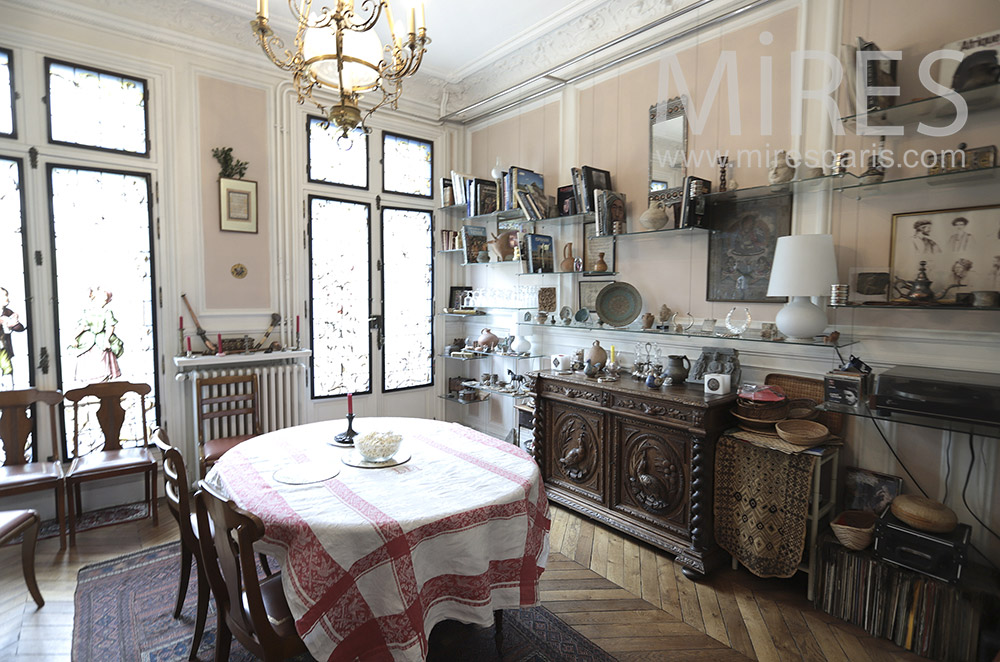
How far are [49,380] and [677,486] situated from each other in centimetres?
403

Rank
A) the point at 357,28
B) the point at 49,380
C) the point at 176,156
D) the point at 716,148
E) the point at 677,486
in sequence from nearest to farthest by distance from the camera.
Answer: the point at 357,28
the point at 677,486
the point at 716,148
the point at 49,380
the point at 176,156

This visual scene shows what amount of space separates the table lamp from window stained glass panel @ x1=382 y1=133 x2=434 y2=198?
3387 mm

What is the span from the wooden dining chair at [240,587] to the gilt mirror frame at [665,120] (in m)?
2.90

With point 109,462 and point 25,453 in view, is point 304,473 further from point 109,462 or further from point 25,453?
point 25,453

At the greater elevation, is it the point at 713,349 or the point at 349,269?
the point at 349,269

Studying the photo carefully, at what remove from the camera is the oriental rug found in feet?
7.11

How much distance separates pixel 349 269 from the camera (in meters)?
4.58

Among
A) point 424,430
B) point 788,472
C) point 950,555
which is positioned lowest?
point 950,555

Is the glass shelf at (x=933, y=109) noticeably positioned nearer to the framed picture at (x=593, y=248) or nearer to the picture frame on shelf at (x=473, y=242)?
the framed picture at (x=593, y=248)

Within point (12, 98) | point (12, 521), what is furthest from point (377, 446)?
point (12, 98)

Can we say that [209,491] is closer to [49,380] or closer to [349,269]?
[49,380]

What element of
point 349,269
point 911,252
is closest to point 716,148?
point 911,252

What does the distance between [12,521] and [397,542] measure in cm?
206

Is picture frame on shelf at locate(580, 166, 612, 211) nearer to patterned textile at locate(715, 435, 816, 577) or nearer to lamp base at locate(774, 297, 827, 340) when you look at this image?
lamp base at locate(774, 297, 827, 340)
